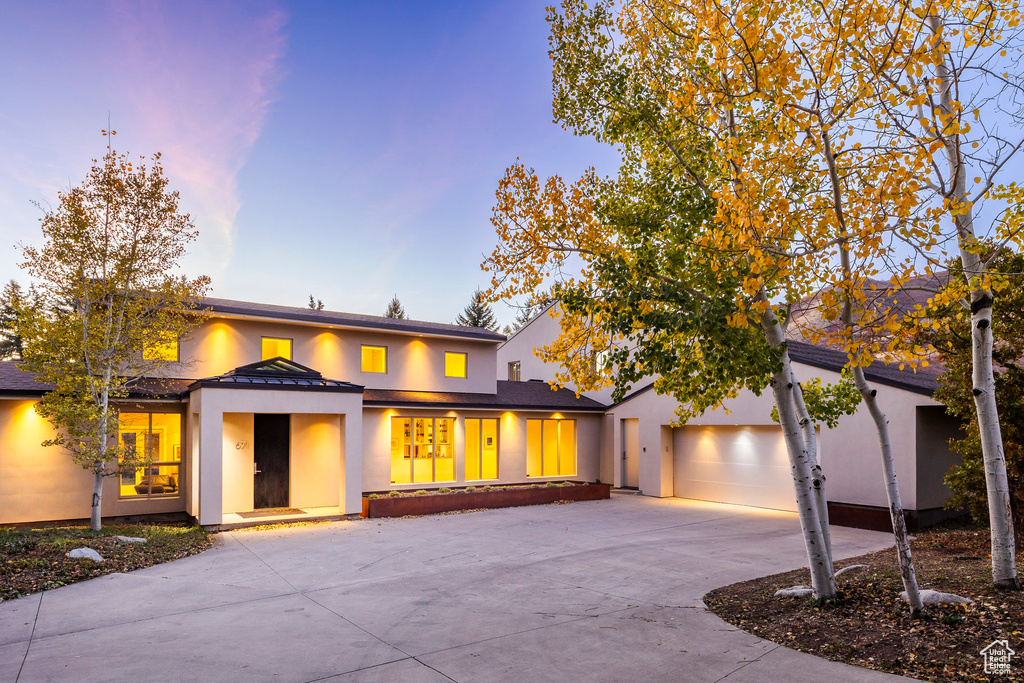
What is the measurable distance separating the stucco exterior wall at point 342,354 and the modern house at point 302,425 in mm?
37

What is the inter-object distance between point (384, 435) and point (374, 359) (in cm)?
271

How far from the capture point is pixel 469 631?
6152 mm

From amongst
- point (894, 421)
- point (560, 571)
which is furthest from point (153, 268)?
point (894, 421)

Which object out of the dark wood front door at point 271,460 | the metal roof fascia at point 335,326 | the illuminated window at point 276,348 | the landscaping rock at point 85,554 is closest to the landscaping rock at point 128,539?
the landscaping rock at point 85,554

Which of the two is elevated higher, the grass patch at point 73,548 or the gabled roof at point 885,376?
the gabled roof at point 885,376

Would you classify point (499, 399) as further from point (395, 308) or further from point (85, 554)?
point (395, 308)

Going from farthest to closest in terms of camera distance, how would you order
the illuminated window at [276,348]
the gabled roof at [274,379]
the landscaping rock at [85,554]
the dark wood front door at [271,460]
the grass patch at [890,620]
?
the illuminated window at [276,348], the dark wood front door at [271,460], the gabled roof at [274,379], the landscaping rock at [85,554], the grass patch at [890,620]

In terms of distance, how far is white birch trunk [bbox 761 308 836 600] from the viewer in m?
6.39

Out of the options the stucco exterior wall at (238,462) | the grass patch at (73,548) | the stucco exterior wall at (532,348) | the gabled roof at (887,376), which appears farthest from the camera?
the stucco exterior wall at (532,348)

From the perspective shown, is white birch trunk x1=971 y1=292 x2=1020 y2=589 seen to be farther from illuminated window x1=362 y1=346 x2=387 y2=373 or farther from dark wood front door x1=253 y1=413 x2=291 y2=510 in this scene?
illuminated window x1=362 y1=346 x2=387 y2=373

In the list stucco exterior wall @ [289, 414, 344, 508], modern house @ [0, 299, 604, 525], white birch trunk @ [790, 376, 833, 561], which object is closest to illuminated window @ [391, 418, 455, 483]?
modern house @ [0, 299, 604, 525]

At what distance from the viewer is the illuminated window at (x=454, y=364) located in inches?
790

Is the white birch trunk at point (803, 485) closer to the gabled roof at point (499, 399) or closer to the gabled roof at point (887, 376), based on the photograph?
the gabled roof at point (887, 376)

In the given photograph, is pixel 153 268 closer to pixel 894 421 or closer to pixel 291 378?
pixel 291 378
